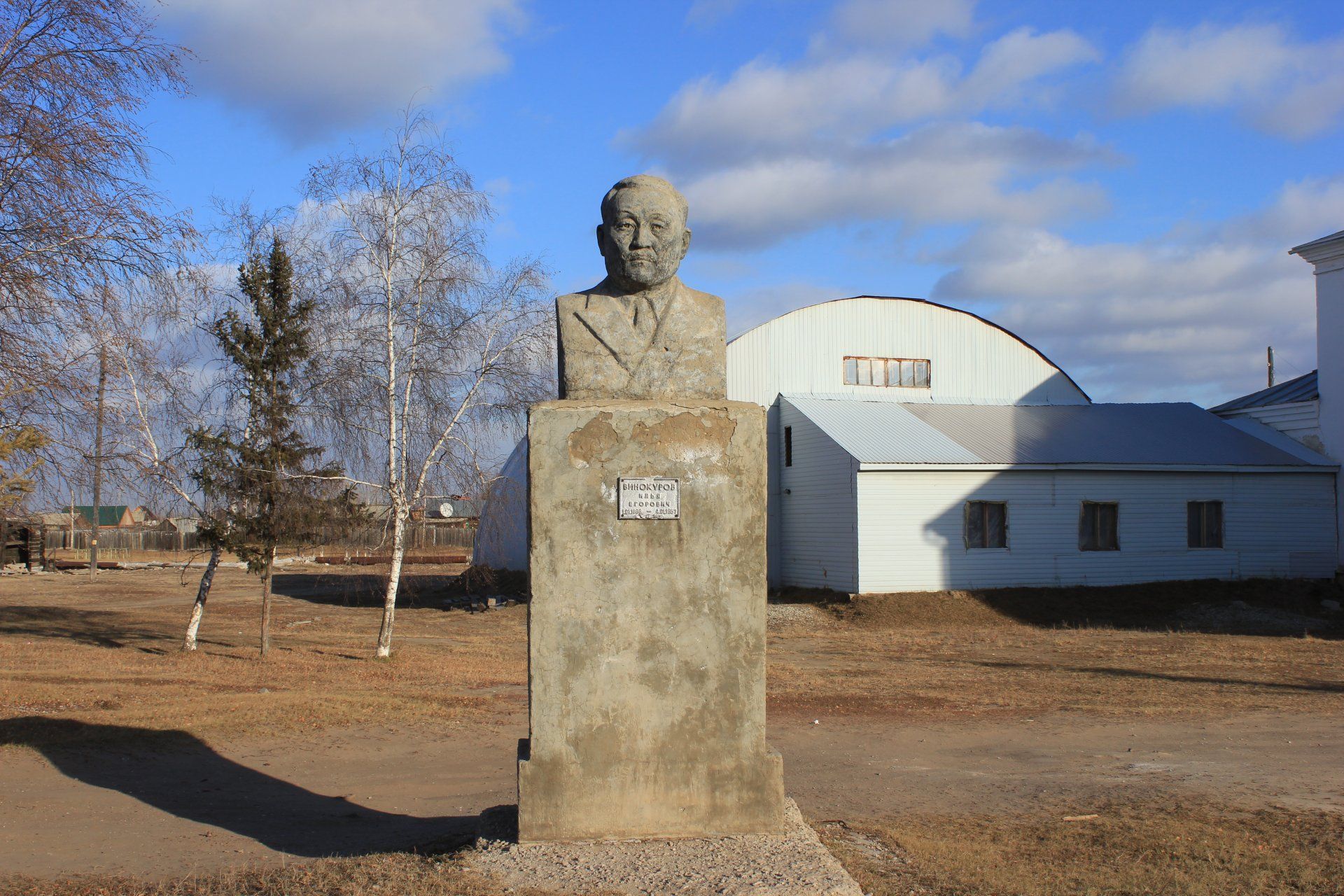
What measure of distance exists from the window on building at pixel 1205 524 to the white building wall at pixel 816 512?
8.75m

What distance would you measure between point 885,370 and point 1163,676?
1594cm

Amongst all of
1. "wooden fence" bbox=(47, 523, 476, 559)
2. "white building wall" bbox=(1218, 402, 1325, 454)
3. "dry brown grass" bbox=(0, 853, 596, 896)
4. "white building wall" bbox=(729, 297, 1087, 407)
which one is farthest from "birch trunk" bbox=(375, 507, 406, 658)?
"wooden fence" bbox=(47, 523, 476, 559)

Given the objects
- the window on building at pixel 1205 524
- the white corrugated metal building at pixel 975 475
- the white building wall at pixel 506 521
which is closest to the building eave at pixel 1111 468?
the white corrugated metal building at pixel 975 475

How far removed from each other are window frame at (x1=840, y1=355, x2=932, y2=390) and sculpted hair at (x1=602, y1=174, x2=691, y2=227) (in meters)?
23.9

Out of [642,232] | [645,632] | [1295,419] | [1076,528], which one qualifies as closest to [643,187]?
[642,232]

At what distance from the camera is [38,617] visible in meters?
24.0

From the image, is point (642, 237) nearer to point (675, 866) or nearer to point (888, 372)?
point (675, 866)

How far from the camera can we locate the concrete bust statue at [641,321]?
212 inches

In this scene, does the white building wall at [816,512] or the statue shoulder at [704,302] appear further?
the white building wall at [816,512]

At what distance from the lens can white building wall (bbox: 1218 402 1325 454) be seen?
87.5ft

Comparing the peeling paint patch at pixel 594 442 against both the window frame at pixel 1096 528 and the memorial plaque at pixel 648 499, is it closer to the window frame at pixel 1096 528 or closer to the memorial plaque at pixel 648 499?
the memorial plaque at pixel 648 499

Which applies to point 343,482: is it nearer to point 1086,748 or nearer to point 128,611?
point 1086,748

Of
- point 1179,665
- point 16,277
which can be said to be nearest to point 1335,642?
point 1179,665

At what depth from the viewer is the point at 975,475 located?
24422 millimetres
